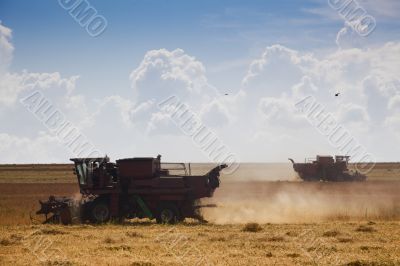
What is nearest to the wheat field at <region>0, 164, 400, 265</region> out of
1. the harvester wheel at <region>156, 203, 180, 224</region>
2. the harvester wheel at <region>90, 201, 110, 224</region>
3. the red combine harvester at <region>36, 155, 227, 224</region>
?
the harvester wheel at <region>156, 203, 180, 224</region>

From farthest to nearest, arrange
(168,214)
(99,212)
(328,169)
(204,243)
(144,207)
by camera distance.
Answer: (328,169)
(99,212)
(144,207)
(168,214)
(204,243)

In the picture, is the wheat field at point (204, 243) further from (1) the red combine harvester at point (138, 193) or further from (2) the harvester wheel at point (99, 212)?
(2) the harvester wheel at point (99, 212)

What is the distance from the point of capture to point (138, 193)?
946 inches

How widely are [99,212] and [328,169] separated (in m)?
39.0

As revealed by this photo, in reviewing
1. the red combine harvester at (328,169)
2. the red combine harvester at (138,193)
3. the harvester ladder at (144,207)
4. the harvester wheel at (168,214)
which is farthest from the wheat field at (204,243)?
the red combine harvester at (328,169)

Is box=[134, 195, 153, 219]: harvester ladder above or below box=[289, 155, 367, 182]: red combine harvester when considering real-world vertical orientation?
below

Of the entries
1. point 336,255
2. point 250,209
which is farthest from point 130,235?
point 250,209

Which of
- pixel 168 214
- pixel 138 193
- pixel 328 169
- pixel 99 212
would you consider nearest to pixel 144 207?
pixel 138 193

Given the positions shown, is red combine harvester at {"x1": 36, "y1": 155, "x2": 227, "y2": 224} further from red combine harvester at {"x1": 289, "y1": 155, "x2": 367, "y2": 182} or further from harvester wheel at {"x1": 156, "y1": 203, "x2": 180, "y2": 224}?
red combine harvester at {"x1": 289, "y1": 155, "x2": 367, "y2": 182}

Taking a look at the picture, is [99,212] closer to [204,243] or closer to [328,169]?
[204,243]

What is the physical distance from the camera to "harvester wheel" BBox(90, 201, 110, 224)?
23859mm

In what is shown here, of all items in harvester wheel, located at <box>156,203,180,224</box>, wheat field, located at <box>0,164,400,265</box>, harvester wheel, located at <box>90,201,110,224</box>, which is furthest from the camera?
harvester wheel, located at <box>90,201,110,224</box>

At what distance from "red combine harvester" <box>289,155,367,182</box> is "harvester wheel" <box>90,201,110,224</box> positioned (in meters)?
38.4

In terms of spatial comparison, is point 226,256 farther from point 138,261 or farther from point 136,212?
point 136,212
